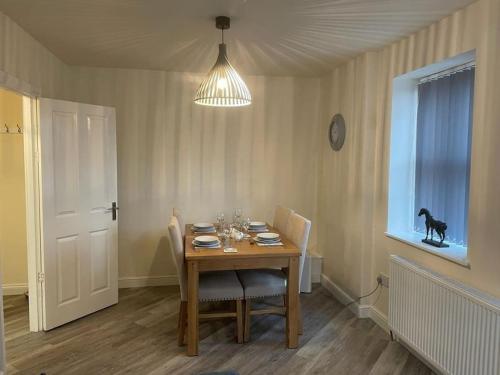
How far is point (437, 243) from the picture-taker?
2641 mm

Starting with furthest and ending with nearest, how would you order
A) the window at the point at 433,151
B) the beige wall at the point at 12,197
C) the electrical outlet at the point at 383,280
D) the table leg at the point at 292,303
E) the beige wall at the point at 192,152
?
the beige wall at the point at 192,152, the beige wall at the point at 12,197, the electrical outlet at the point at 383,280, the table leg at the point at 292,303, the window at the point at 433,151

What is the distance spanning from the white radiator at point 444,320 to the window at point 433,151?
0.23 m

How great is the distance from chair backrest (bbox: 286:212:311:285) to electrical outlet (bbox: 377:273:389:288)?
2.46 ft

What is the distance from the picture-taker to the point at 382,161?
10.4ft

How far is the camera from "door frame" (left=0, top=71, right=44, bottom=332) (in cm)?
297

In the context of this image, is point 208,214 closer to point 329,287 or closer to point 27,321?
point 329,287

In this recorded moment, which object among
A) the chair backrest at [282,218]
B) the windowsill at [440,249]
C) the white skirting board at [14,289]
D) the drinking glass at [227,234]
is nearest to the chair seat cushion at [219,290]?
the drinking glass at [227,234]

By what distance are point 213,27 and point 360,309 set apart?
8.99ft

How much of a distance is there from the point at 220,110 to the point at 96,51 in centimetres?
143

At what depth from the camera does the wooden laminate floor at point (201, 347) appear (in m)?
2.54

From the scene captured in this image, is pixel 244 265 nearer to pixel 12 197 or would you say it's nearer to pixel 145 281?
pixel 145 281

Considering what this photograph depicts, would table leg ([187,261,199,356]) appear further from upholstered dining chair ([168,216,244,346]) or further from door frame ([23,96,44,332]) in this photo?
door frame ([23,96,44,332])

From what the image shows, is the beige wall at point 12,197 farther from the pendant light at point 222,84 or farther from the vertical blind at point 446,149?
the vertical blind at point 446,149

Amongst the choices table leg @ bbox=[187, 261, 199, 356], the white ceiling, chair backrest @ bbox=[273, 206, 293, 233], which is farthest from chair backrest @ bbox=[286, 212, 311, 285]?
the white ceiling
